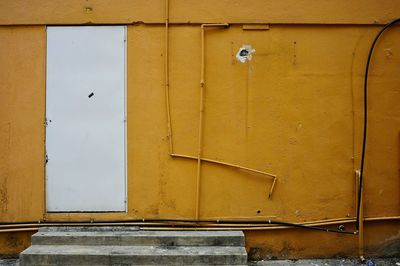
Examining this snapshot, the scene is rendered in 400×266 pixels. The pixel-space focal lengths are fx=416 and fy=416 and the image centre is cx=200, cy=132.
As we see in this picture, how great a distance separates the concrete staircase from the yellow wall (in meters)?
0.30

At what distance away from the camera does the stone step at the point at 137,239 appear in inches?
201

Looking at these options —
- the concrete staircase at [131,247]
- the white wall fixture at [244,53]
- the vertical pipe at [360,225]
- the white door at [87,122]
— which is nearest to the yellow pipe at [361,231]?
the vertical pipe at [360,225]

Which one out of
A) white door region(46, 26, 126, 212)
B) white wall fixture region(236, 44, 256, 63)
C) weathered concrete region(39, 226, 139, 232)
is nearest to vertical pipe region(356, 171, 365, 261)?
white wall fixture region(236, 44, 256, 63)

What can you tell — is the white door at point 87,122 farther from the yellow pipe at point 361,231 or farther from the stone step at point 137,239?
the yellow pipe at point 361,231

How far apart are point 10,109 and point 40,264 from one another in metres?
2.03

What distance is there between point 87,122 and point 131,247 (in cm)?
170

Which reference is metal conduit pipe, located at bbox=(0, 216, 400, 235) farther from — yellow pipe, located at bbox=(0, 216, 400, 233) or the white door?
the white door

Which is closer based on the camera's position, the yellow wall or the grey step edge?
the grey step edge

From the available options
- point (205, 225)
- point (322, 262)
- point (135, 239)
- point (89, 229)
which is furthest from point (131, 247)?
point (322, 262)

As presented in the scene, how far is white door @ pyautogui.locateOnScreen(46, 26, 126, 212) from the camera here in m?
5.41

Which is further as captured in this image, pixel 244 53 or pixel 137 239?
pixel 244 53

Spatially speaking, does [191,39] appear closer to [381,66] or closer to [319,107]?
[319,107]

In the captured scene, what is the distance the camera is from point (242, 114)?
5.44m

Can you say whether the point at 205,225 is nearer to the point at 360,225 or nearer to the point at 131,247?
the point at 131,247
